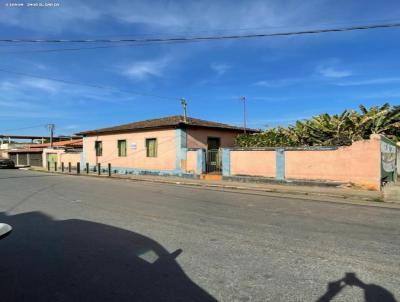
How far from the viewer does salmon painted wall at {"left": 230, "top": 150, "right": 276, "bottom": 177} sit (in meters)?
18.5

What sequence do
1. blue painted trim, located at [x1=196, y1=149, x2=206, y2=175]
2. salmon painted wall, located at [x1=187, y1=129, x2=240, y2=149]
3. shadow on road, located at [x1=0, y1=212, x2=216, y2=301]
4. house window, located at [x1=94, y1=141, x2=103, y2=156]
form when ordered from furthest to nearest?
house window, located at [x1=94, y1=141, x2=103, y2=156] → salmon painted wall, located at [x1=187, y1=129, x2=240, y2=149] → blue painted trim, located at [x1=196, y1=149, x2=206, y2=175] → shadow on road, located at [x1=0, y1=212, x2=216, y2=301]

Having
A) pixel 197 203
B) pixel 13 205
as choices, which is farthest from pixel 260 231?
pixel 13 205

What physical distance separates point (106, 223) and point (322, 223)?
4.66 m

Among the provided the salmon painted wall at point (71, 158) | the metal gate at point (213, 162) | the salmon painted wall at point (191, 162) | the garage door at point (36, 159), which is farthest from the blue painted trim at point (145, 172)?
the garage door at point (36, 159)

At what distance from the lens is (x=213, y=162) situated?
885 inches

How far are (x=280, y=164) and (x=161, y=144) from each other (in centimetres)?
939

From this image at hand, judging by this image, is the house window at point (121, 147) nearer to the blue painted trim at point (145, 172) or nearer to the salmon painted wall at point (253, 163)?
the blue painted trim at point (145, 172)

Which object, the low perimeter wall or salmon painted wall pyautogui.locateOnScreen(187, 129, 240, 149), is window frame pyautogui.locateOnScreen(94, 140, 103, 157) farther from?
the low perimeter wall

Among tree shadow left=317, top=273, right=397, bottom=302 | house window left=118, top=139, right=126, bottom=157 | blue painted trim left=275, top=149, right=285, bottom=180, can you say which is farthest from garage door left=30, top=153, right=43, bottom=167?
tree shadow left=317, top=273, right=397, bottom=302

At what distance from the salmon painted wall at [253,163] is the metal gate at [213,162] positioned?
1983 mm

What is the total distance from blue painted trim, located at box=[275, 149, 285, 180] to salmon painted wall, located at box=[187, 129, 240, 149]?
282 inches

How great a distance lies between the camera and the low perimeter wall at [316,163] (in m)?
15.1

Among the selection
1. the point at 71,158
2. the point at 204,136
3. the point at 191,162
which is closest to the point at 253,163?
the point at 191,162

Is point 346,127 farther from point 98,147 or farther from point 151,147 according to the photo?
point 98,147
